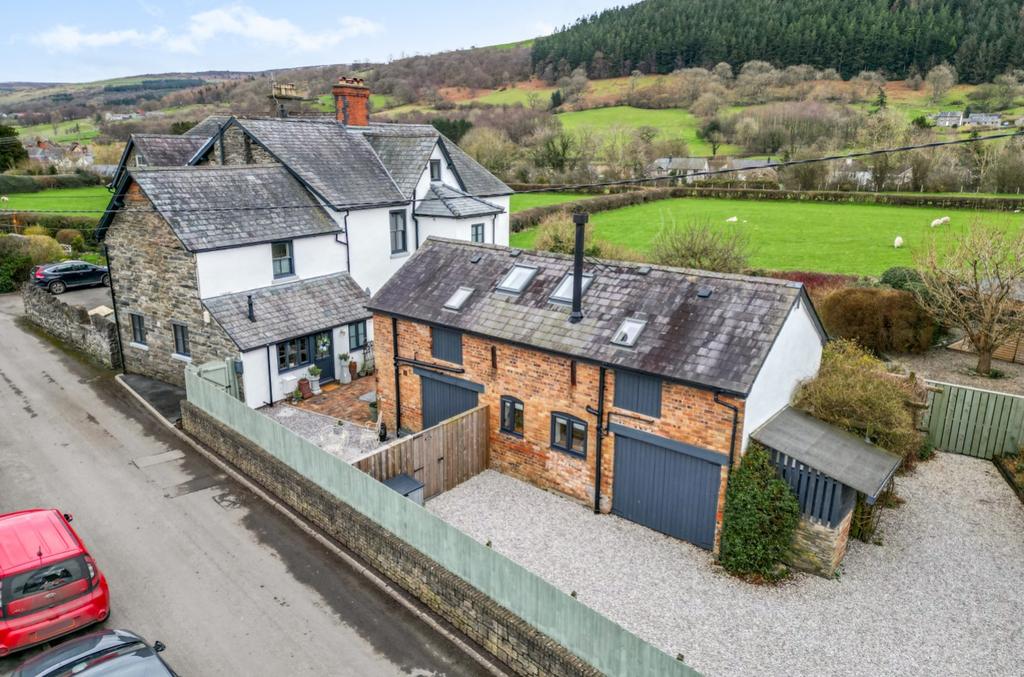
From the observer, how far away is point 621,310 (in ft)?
51.1

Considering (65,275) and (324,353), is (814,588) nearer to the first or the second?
(324,353)

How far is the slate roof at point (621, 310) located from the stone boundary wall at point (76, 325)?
1306 centimetres

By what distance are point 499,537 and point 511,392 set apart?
12.2ft

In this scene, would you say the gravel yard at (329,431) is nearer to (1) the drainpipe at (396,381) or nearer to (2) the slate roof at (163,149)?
(1) the drainpipe at (396,381)

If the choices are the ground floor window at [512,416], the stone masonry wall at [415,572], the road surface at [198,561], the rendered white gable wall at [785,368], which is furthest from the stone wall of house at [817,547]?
the road surface at [198,561]

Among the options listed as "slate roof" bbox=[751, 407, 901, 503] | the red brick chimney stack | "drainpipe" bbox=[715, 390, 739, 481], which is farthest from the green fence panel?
the red brick chimney stack

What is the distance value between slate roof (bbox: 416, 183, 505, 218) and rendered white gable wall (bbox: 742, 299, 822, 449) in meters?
16.7

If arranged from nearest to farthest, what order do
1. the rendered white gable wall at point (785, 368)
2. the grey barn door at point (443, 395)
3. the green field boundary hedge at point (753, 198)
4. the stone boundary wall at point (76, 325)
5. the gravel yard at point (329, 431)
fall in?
1. the rendered white gable wall at point (785, 368)
2. the grey barn door at point (443, 395)
3. the gravel yard at point (329, 431)
4. the stone boundary wall at point (76, 325)
5. the green field boundary hedge at point (753, 198)

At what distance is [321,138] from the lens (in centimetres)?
2839

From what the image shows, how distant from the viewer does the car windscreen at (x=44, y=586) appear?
34.9ft

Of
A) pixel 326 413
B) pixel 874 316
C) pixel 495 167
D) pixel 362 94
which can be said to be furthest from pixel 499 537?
pixel 495 167

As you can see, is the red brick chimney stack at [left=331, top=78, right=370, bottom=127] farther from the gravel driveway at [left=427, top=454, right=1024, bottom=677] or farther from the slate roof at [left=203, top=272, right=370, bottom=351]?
the gravel driveway at [left=427, top=454, right=1024, bottom=677]

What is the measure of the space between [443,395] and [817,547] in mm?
9927

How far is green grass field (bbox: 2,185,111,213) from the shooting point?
5300 centimetres
